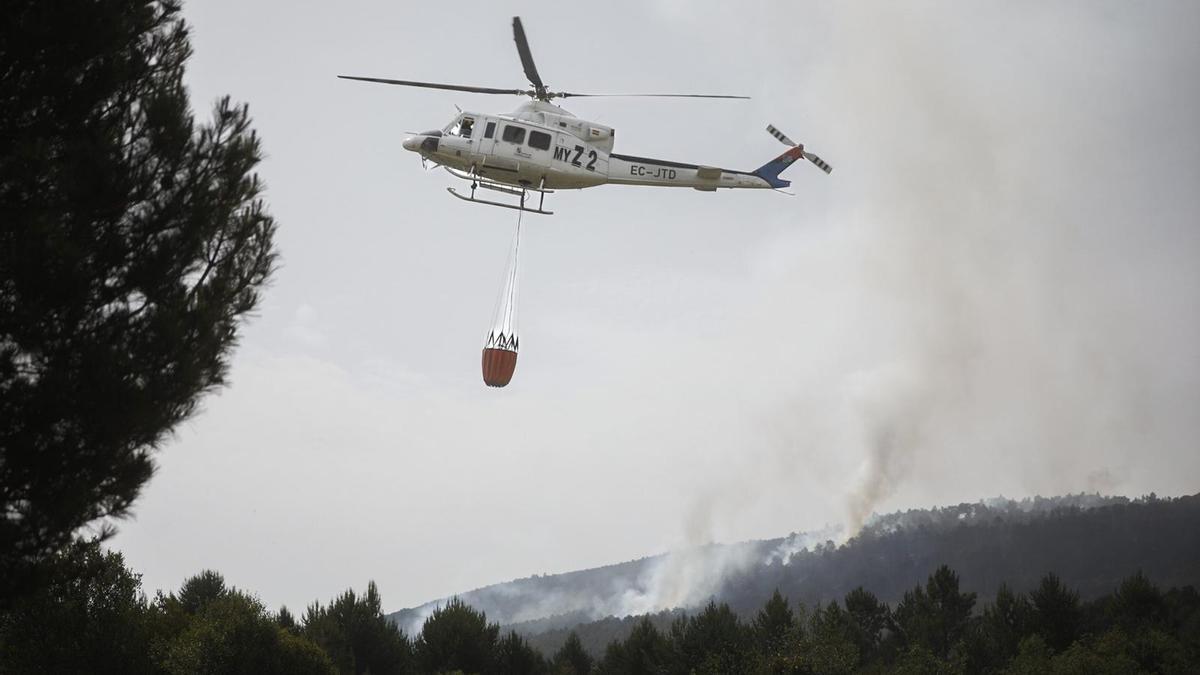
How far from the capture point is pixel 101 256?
14.2 meters

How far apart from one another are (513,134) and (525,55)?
2302mm

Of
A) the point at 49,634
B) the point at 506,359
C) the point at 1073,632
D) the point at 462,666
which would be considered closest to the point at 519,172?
the point at 506,359

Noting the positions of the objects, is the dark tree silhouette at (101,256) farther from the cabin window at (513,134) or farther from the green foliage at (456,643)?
the green foliage at (456,643)

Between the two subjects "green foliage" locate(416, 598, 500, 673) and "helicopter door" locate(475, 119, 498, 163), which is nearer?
"helicopter door" locate(475, 119, 498, 163)

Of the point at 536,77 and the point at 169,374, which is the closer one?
the point at 169,374

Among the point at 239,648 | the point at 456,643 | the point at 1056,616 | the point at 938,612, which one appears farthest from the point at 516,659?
the point at 938,612

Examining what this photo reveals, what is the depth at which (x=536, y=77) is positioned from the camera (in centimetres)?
A: 3089

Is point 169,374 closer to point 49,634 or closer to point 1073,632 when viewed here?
point 49,634

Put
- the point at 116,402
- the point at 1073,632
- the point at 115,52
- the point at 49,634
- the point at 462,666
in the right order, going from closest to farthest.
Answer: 1. the point at 116,402
2. the point at 115,52
3. the point at 49,634
4. the point at 462,666
5. the point at 1073,632

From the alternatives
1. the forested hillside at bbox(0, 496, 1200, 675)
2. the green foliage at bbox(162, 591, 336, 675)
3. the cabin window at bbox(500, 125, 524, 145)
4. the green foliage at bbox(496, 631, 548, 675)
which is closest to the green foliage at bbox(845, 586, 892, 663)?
the forested hillside at bbox(0, 496, 1200, 675)

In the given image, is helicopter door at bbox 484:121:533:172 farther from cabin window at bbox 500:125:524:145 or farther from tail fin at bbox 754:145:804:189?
tail fin at bbox 754:145:804:189

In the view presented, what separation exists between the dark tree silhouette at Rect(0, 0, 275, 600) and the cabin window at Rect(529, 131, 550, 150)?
14.3 m

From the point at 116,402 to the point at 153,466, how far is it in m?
1.18

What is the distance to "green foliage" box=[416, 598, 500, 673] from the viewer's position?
168ft
